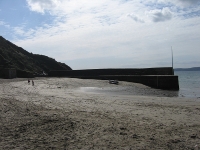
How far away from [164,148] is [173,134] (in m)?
1.08

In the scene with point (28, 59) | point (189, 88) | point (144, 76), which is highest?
point (28, 59)

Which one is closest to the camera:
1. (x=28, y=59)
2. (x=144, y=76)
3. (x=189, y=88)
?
(x=189, y=88)

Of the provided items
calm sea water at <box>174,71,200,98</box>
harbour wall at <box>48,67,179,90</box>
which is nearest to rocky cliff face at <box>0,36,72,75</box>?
harbour wall at <box>48,67,179,90</box>

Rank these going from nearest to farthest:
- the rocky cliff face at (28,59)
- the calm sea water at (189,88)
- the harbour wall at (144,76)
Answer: the calm sea water at (189,88), the harbour wall at (144,76), the rocky cliff face at (28,59)

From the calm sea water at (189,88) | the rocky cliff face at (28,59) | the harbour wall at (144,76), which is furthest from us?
the rocky cliff face at (28,59)

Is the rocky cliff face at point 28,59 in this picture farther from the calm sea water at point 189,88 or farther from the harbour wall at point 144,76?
the calm sea water at point 189,88

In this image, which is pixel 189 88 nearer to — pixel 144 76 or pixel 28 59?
pixel 144 76

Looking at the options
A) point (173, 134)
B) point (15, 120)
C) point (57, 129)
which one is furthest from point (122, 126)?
point (15, 120)

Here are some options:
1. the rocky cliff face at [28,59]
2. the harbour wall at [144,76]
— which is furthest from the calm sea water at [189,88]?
the rocky cliff face at [28,59]

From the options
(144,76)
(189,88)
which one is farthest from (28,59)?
(189,88)

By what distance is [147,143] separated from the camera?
4.54m

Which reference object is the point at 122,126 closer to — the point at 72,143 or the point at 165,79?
the point at 72,143

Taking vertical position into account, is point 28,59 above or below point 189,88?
above

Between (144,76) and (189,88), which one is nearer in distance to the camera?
(189,88)
